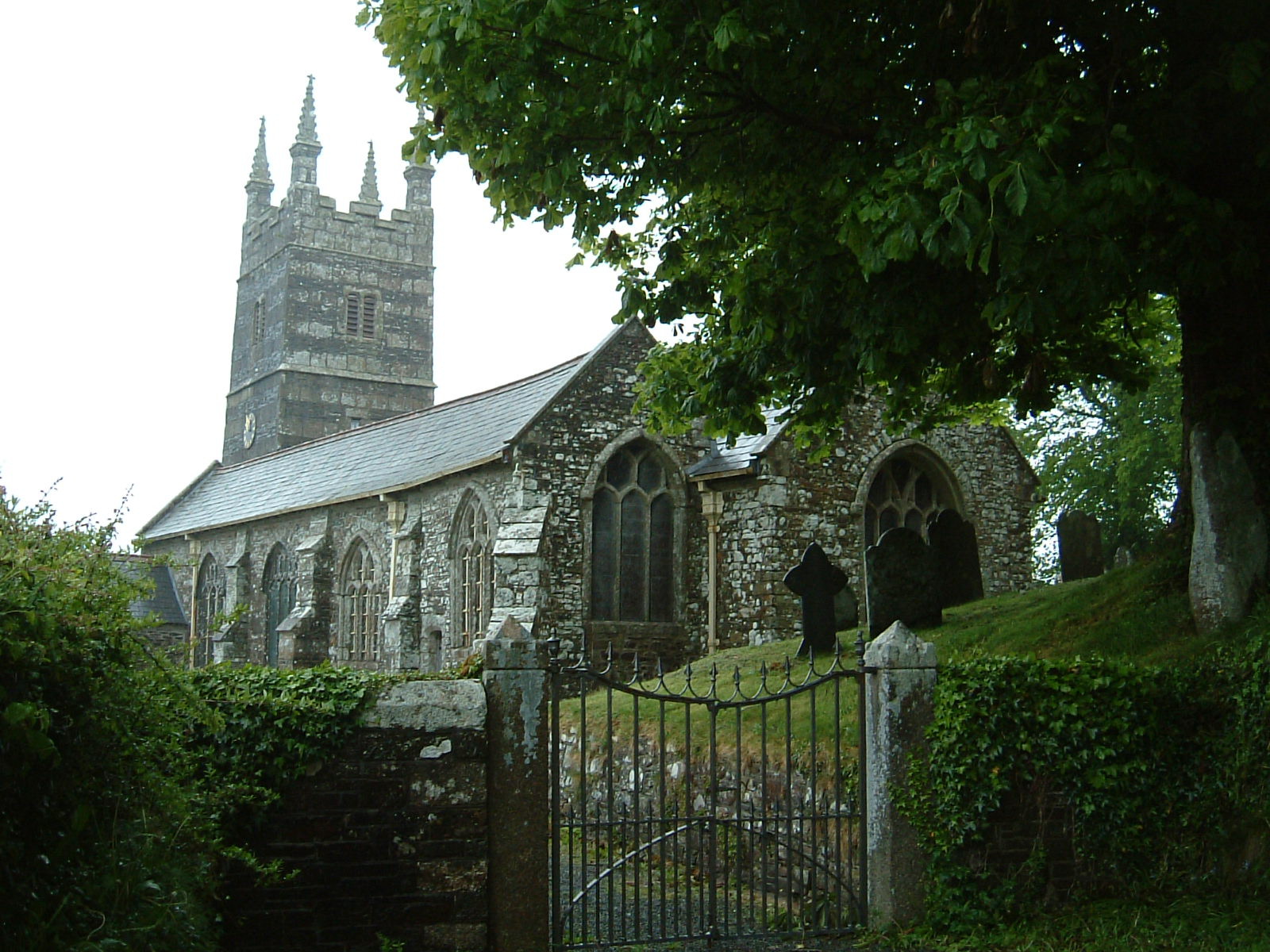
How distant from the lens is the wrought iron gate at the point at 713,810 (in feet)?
24.1

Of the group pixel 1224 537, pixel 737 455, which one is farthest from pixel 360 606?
pixel 1224 537

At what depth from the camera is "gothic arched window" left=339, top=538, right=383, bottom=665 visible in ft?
86.9

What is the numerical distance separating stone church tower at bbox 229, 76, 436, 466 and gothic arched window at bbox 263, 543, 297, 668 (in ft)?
49.7

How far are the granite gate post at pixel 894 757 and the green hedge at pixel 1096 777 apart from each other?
0.30 ft

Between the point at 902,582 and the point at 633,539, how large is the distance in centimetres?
874

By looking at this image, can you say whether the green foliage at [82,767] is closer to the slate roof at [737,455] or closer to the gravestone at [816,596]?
the gravestone at [816,596]

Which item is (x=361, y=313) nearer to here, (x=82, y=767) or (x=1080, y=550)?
(x=1080, y=550)

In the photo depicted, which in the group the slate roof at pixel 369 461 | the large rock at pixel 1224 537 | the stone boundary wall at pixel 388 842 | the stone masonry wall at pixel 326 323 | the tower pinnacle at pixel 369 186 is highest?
the tower pinnacle at pixel 369 186

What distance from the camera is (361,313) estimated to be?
47938 mm

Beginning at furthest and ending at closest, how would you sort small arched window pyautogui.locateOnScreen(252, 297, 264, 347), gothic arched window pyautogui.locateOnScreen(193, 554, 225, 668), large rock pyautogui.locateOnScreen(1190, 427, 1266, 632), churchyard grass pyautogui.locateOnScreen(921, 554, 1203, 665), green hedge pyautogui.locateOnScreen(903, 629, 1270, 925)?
small arched window pyautogui.locateOnScreen(252, 297, 264, 347) < gothic arched window pyautogui.locateOnScreen(193, 554, 225, 668) < churchyard grass pyautogui.locateOnScreen(921, 554, 1203, 665) < large rock pyautogui.locateOnScreen(1190, 427, 1266, 632) < green hedge pyautogui.locateOnScreen(903, 629, 1270, 925)

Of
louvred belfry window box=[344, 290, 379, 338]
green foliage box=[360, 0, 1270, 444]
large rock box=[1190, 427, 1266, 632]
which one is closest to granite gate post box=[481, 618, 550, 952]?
green foliage box=[360, 0, 1270, 444]

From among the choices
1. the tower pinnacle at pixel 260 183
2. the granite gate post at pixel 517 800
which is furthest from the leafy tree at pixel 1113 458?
the tower pinnacle at pixel 260 183

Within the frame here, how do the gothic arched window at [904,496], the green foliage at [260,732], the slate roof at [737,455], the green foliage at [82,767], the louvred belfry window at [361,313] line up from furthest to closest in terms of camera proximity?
1. the louvred belfry window at [361,313]
2. the gothic arched window at [904,496]
3. the slate roof at [737,455]
4. the green foliage at [260,732]
5. the green foliage at [82,767]

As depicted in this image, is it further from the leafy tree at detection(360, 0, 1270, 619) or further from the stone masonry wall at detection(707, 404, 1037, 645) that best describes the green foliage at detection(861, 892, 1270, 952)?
the stone masonry wall at detection(707, 404, 1037, 645)
